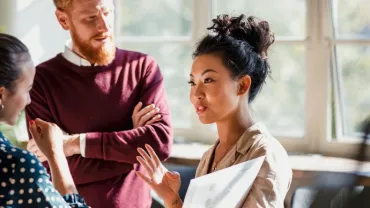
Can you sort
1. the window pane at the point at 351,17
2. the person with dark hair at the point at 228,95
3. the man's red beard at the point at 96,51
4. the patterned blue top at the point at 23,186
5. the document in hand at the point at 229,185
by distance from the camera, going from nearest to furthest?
the patterned blue top at the point at 23,186 < the document in hand at the point at 229,185 < the person with dark hair at the point at 228,95 < the man's red beard at the point at 96,51 < the window pane at the point at 351,17

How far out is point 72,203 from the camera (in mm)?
1714

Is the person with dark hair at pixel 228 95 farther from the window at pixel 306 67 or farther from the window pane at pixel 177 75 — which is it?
the window pane at pixel 177 75

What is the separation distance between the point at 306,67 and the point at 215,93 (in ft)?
4.47

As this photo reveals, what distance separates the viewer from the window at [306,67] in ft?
10.5

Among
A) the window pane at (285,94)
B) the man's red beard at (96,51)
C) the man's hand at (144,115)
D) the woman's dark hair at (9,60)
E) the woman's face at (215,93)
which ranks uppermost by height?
the woman's dark hair at (9,60)

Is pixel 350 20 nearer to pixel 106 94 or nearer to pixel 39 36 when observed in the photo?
pixel 106 94

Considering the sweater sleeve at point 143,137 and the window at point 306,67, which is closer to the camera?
the sweater sleeve at point 143,137

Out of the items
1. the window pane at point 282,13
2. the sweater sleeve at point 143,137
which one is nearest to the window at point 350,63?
the window pane at point 282,13

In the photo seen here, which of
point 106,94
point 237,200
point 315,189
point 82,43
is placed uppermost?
point 82,43

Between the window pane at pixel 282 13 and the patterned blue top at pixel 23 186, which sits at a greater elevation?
the window pane at pixel 282 13

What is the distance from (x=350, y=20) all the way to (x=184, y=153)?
0.98 m

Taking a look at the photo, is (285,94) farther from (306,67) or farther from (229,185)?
(229,185)

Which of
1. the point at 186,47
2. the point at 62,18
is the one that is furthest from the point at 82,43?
the point at 186,47

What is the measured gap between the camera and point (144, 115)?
230cm
